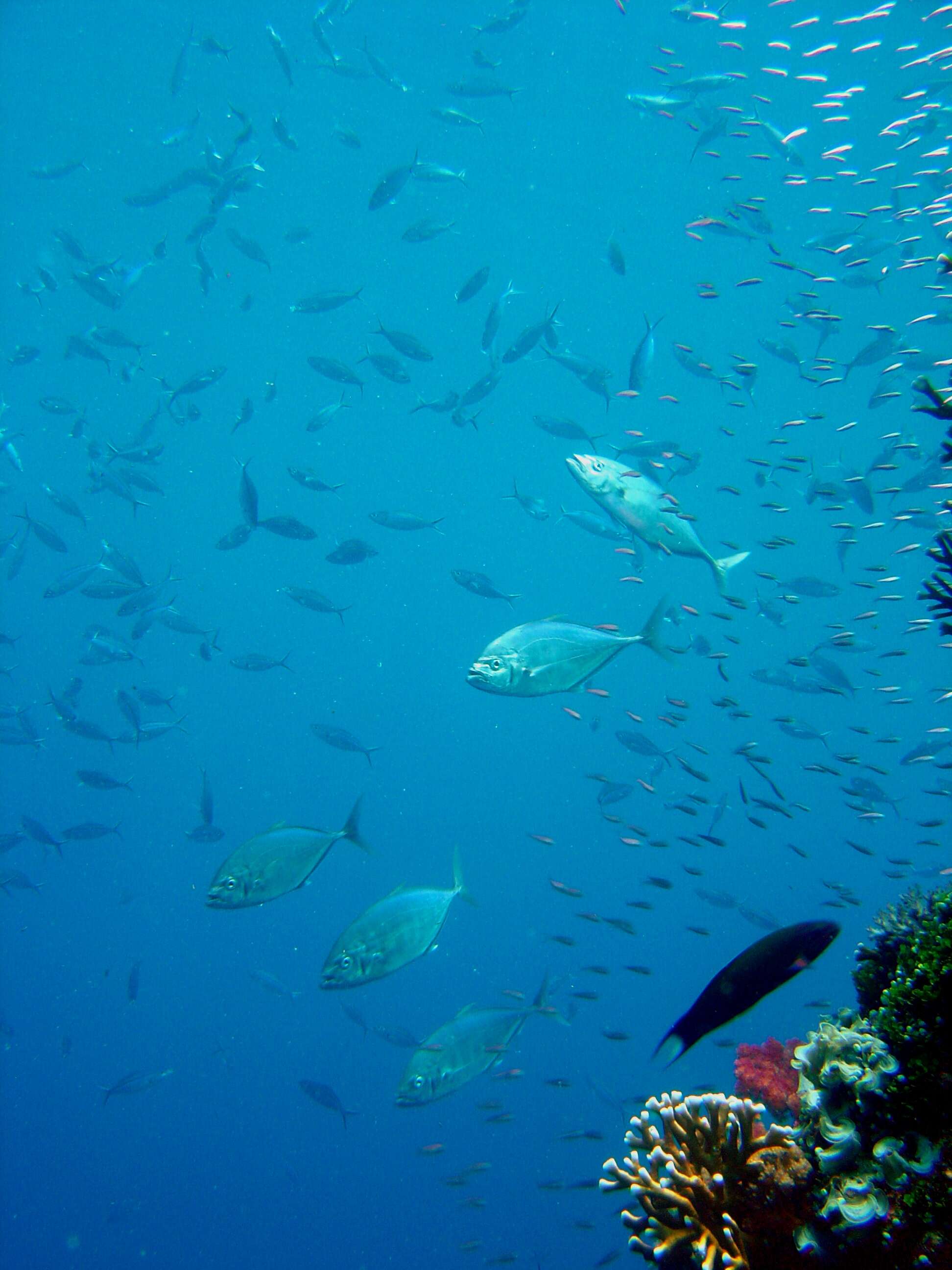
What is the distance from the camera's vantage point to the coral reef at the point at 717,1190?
199 cm

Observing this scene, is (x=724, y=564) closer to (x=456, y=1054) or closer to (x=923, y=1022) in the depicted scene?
(x=456, y=1054)

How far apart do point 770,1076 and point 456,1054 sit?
11.0 feet

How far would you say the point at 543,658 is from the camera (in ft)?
15.4

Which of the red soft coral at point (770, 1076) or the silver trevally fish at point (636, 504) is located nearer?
the red soft coral at point (770, 1076)

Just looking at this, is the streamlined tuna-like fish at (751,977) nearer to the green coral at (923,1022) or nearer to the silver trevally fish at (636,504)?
the green coral at (923,1022)

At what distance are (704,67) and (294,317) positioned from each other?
30.3 m

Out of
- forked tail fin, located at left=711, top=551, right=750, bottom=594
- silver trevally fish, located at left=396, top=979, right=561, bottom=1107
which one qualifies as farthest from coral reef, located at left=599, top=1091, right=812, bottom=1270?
forked tail fin, located at left=711, top=551, right=750, bottom=594

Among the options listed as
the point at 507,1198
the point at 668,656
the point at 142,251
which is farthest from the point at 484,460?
the point at 668,656

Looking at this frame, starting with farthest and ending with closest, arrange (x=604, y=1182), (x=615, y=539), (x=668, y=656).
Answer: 1. (x=615, y=539)
2. (x=668, y=656)
3. (x=604, y=1182)

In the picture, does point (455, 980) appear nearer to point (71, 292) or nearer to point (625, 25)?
point (625, 25)

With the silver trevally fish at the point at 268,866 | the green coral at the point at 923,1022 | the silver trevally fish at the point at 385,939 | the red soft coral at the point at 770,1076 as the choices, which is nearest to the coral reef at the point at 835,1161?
the green coral at the point at 923,1022

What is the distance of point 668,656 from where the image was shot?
551 centimetres

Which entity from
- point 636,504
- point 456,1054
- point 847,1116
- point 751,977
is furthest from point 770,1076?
point 636,504

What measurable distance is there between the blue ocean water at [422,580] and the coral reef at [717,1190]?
324 cm
